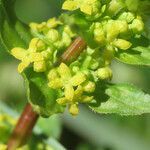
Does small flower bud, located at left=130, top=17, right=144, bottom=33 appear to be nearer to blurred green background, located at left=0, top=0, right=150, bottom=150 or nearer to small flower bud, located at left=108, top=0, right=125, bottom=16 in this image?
small flower bud, located at left=108, top=0, right=125, bottom=16

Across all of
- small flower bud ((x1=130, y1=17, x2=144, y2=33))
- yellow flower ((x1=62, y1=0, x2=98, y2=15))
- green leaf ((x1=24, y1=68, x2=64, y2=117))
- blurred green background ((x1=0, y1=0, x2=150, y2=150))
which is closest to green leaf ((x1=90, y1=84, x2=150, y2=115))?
green leaf ((x1=24, y1=68, x2=64, y2=117))

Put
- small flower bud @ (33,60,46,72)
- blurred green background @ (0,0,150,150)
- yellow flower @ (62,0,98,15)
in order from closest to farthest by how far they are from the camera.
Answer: yellow flower @ (62,0,98,15) < small flower bud @ (33,60,46,72) < blurred green background @ (0,0,150,150)

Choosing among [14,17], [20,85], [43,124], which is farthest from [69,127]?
[14,17]

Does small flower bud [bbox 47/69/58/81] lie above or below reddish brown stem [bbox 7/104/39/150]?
above

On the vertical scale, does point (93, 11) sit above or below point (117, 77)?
above

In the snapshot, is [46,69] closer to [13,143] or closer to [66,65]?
[66,65]

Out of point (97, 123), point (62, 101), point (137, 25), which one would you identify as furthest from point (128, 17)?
point (97, 123)
